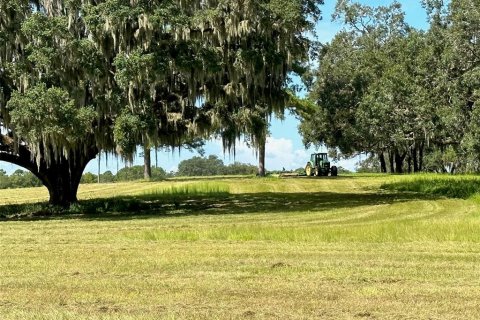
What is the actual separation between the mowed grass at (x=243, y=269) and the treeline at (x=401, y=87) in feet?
57.3

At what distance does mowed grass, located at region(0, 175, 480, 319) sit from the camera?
6.66 m

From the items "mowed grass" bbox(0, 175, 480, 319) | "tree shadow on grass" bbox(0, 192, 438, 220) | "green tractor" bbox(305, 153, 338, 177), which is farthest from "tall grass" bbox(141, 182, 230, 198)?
"green tractor" bbox(305, 153, 338, 177)

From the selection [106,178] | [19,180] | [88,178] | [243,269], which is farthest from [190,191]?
[19,180]

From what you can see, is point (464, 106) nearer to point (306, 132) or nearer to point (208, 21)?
point (208, 21)

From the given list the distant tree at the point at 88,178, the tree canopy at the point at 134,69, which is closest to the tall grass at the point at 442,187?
the tree canopy at the point at 134,69

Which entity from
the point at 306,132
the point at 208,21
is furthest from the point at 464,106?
the point at 306,132

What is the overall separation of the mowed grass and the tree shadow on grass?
9.04ft

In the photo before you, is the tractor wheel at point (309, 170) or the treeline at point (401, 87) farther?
the tractor wheel at point (309, 170)

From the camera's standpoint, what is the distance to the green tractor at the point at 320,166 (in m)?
49.5

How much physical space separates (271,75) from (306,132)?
1271 inches

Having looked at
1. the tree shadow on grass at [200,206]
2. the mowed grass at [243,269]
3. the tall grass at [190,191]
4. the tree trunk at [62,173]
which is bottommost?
the mowed grass at [243,269]

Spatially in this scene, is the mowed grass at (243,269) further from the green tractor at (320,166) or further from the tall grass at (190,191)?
the green tractor at (320,166)

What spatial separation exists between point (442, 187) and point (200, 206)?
11667 mm

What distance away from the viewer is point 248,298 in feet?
23.4
